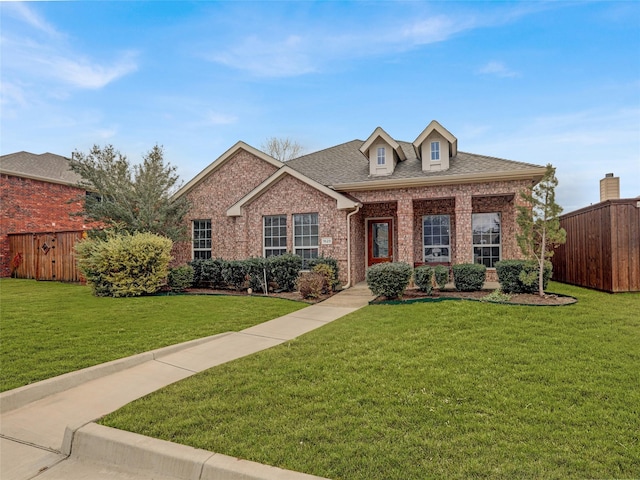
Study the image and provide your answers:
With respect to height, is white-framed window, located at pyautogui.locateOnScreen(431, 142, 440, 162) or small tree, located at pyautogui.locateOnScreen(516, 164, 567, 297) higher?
white-framed window, located at pyautogui.locateOnScreen(431, 142, 440, 162)

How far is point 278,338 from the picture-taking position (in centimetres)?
659

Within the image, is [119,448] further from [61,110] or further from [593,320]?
[61,110]

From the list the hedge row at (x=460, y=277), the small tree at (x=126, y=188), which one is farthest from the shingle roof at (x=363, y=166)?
the small tree at (x=126, y=188)

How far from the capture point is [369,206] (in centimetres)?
Answer: 1483

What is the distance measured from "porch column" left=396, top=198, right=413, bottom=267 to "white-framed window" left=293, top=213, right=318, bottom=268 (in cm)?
306

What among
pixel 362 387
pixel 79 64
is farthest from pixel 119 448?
pixel 79 64

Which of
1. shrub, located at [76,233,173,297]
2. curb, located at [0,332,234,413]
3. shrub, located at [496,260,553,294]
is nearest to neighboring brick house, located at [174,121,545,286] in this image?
shrub, located at [496,260,553,294]

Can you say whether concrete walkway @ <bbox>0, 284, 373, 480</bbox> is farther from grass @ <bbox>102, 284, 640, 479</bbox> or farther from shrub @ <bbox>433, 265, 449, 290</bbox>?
shrub @ <bbox>433, 265, 449, 290</bbox>

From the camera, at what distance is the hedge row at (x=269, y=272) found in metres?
12.0

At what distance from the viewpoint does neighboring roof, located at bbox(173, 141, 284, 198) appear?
48.7 ft

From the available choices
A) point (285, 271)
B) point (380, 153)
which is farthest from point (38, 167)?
point (380, 153)

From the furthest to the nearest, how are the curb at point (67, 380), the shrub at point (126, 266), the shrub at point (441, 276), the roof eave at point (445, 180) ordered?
1. the roof eave at point (445, 180)
2. the shrub at point (126, 266)
3. the shrub at point (441, 276)
4. the curb at point (67, 380)

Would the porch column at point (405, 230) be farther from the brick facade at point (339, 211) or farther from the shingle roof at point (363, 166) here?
the shingle roof at point (363, 166)

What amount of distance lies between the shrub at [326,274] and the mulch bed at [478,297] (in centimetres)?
211
